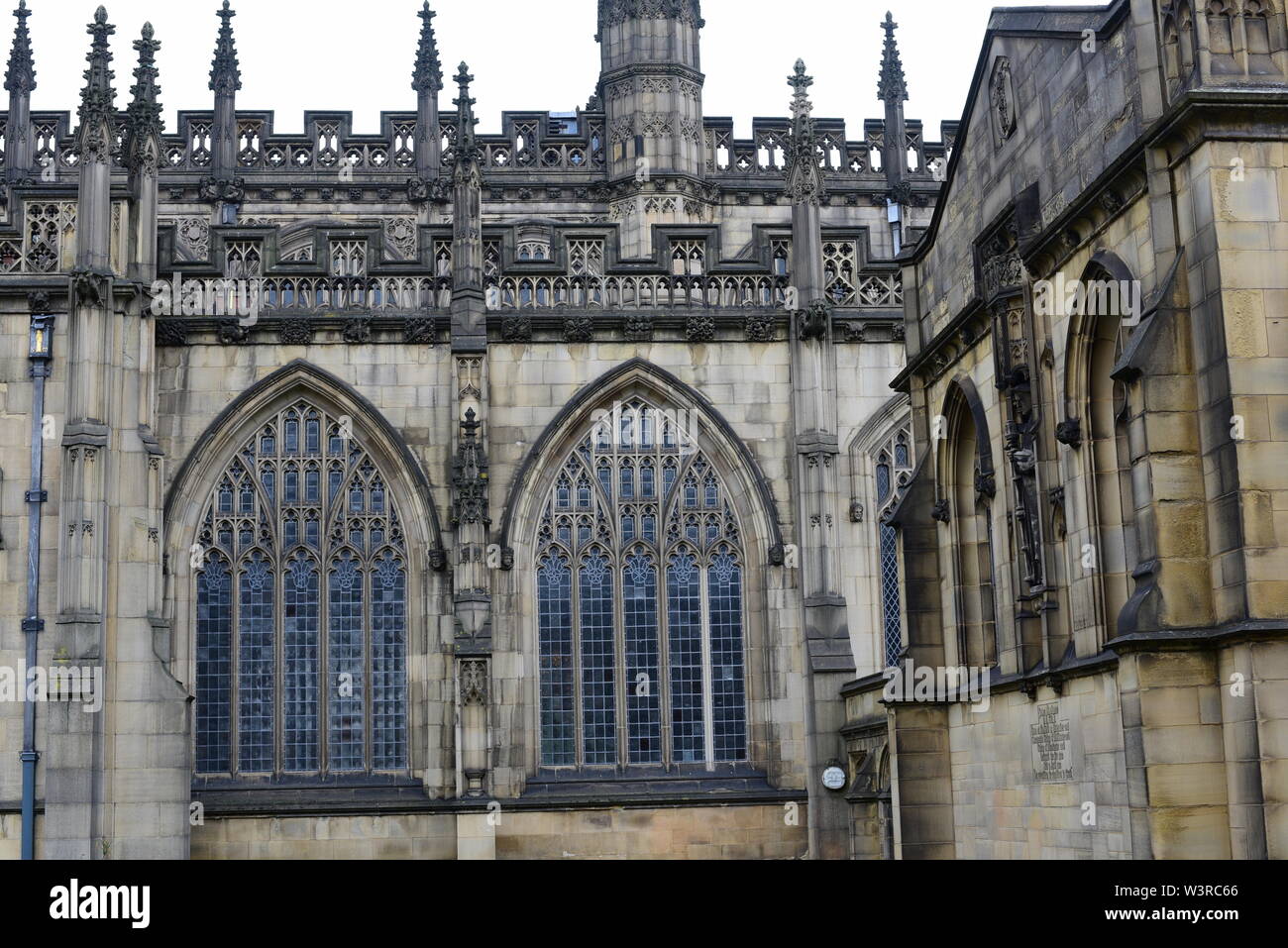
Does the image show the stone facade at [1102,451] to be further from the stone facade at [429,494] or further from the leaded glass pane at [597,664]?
the leaded glass pane at [597,664]

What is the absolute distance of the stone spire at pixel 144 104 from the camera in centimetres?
2497

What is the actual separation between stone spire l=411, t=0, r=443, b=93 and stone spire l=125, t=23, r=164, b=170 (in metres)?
9.74

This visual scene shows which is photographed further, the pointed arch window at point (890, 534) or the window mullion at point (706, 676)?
the pointed arch window at point (890, 534)

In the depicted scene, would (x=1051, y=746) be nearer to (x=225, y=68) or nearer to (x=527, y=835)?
(x=527, y=835)

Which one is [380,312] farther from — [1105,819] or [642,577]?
[1105,819]

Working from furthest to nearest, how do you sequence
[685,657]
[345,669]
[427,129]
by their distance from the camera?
[427,129] → [685,657] → [345,669]

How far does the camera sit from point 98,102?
24688 millimetres

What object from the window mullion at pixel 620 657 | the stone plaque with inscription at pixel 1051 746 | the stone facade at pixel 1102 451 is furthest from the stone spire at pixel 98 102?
the stone plaque with inscription at pixel 1051 746

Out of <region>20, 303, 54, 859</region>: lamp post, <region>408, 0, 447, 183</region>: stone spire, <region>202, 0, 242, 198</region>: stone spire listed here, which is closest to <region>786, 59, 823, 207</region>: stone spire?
<region>408, 0, 447, 183</region>: stone spire

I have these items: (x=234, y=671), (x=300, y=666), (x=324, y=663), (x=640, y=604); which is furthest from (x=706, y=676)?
(x=234, y=671)

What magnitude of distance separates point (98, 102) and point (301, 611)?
7.32 meters

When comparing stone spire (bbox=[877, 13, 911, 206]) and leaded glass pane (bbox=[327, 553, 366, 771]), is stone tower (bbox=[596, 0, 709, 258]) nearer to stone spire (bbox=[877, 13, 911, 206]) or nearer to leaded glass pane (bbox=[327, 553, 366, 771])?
stone spire (bbox=[877, 13, 911, 206])

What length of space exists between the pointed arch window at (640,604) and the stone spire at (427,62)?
11.3 metres
